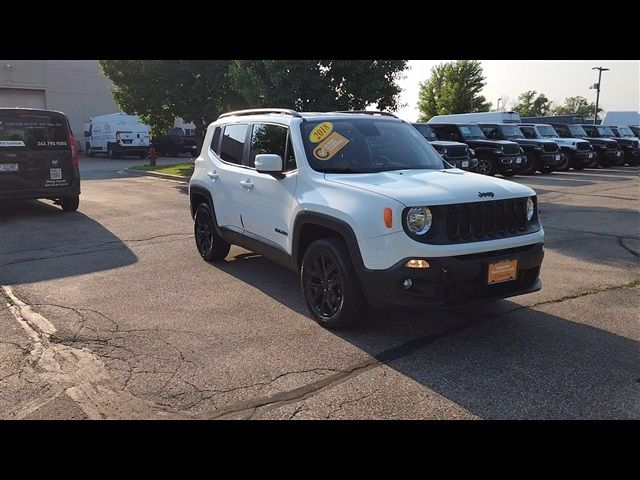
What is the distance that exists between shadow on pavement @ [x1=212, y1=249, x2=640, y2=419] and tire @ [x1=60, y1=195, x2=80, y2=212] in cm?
721

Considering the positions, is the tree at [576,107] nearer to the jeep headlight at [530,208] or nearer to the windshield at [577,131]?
the windshield at [577,131]

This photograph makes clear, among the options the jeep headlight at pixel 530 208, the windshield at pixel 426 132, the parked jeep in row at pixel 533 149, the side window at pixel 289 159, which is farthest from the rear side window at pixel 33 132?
the parked jeep in row at pixel 533 149

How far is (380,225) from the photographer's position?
404cm

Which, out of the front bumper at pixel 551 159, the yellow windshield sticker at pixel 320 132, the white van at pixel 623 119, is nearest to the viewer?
the yellow windshield sticker at pixel 320 132

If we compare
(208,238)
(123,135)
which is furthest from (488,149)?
(123,135)

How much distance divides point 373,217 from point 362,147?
1.31 meters

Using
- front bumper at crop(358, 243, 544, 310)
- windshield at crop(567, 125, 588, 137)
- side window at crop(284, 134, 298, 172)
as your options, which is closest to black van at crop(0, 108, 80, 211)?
side window at crop(284, 134, 298, 172)

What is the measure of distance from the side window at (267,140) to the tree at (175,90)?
12935 mm

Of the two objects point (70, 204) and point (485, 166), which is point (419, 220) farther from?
point (485, 166)

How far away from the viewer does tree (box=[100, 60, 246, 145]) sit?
1808cm

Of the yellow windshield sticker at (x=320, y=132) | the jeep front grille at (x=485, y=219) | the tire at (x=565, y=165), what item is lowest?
the tire at (x=565, y=165)

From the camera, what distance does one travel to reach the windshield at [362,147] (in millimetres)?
4996

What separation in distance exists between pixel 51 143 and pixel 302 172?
700 cm
